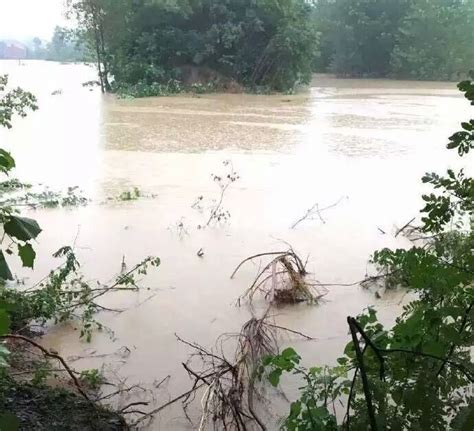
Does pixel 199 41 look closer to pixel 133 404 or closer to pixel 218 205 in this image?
pixel 218 205

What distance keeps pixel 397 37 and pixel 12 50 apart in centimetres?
1437

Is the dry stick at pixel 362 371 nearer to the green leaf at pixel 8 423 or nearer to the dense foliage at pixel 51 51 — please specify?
the green leaf at pixel 8 423

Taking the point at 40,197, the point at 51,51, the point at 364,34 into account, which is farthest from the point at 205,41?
the point at 51,51

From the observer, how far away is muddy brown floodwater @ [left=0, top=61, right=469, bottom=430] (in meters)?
2.89

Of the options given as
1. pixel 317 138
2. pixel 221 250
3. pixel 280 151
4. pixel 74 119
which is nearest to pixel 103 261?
pixel 221 250

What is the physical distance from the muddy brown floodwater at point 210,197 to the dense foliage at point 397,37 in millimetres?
10226

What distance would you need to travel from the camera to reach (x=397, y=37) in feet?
74.5

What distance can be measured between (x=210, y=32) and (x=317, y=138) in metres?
8.45

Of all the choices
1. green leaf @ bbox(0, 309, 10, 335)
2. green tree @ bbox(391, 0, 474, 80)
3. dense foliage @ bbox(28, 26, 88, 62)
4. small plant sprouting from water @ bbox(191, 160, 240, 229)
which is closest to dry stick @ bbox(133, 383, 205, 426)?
green leaf @ bbox(0, 309, 10, 335)

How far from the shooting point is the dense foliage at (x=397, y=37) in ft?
71.5

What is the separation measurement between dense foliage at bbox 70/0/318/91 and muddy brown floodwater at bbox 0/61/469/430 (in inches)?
165

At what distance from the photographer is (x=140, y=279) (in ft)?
11.3

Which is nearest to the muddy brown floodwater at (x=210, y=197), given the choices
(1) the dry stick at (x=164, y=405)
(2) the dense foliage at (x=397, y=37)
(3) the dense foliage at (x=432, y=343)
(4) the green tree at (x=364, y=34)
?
(1) the dry stick at (x=164, y=405)

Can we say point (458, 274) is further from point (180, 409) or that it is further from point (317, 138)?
point (317, 138)
